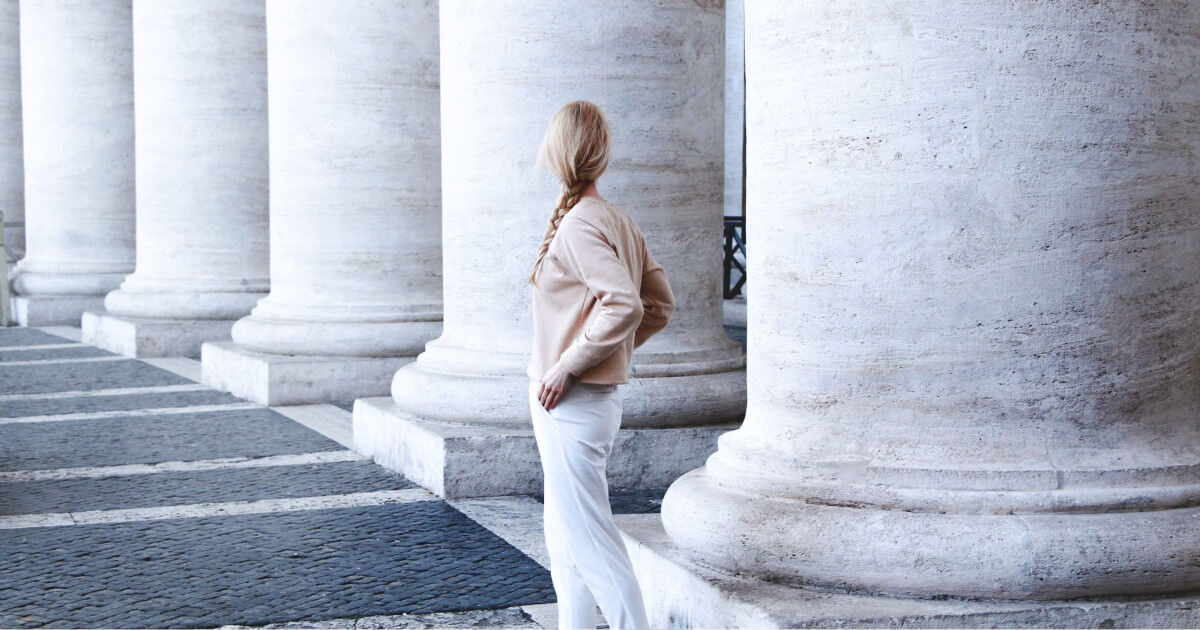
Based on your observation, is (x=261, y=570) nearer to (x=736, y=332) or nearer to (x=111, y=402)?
(x=111, y=402)

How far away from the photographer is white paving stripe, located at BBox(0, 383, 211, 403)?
44.4ft

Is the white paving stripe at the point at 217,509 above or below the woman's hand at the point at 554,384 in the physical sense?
below

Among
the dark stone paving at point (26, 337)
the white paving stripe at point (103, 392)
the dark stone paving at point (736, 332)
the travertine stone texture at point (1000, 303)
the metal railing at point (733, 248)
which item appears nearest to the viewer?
the travertine stone texture at point (1000, 303)

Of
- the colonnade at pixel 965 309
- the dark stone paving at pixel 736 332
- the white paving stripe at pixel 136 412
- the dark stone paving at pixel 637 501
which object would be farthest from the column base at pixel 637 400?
the dark stone paving at pixel 736 332

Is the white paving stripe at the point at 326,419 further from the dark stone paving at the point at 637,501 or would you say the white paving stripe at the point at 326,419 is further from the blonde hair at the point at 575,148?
the blonde hair at the point at 575,148

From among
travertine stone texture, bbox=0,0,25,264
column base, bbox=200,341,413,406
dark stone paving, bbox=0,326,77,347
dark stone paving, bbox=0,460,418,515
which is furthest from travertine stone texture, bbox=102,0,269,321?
travertine stone texture, bbox=0,0,25,264

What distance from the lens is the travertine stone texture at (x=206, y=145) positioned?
53.6ft

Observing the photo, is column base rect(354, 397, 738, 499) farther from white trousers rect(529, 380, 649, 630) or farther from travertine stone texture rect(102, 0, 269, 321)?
travertine stone texture rect(102, 0, 269, 321)

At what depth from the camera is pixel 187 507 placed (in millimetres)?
8500

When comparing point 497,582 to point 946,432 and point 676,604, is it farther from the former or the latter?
point 946,432

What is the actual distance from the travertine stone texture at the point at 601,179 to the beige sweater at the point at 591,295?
366 centimetres

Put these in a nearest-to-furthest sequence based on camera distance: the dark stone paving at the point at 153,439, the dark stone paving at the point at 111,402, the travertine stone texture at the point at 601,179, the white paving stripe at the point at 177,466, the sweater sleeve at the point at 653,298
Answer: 1. the sweater sleeve at the point at 653,298
2. the travertine stone texture at the point at 601,179
3. the white paving stripe at the point at 177,466
4. the dark stone paving at the point at 153,439
5. the dark stone paving at the point at 111,402

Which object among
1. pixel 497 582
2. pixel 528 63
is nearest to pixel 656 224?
pixel 528 63

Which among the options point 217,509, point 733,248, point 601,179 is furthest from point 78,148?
point 601,179
